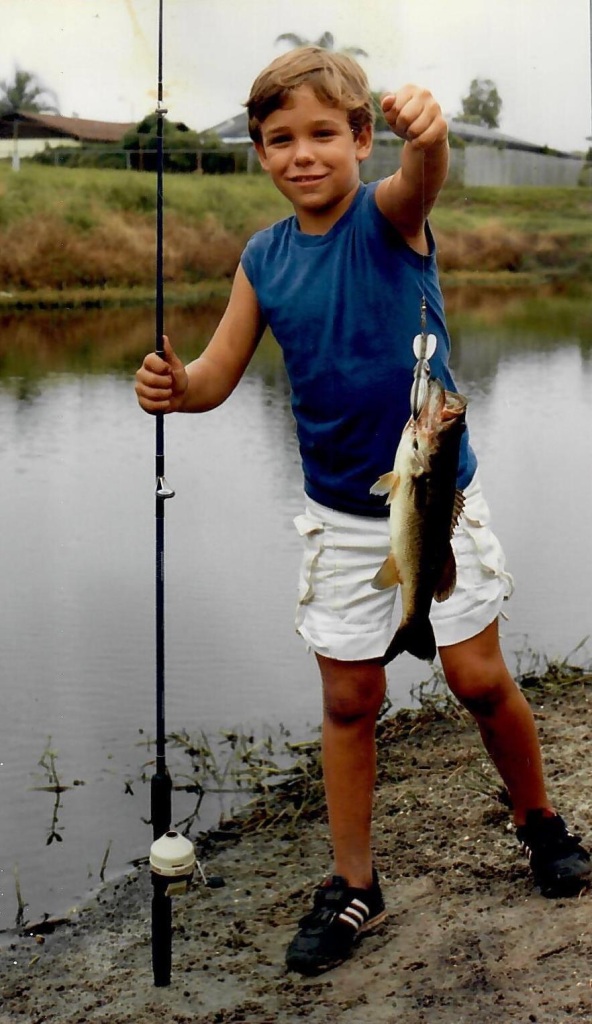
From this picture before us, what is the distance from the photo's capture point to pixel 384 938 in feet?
9.47

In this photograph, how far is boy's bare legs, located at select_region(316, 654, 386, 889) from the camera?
9.47ft

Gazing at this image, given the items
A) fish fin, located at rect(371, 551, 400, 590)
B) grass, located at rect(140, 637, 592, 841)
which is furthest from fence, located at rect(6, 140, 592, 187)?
fish fin, located at rect(371, 551, 400, 590)

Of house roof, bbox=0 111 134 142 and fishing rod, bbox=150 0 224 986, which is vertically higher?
house roof, bbox=0 111 134 142

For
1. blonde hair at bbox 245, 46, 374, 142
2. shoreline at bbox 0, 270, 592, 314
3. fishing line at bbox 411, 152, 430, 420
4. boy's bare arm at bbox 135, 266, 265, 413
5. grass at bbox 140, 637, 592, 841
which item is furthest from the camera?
shoreline at bbox 0, 270, 592, 314

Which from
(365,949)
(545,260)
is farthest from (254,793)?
(545,260)

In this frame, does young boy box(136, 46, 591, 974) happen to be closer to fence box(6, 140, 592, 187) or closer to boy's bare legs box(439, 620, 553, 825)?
boy's bare legs box(439, 620, 553, 825)

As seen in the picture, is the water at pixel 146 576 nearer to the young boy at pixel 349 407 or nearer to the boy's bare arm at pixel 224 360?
the young boy at pixel 349 407

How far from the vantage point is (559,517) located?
738cm

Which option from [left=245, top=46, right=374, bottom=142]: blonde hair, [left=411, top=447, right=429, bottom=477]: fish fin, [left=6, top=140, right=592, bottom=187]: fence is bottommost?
[left=411, top=447, right=429, bottom=477]: fish fin

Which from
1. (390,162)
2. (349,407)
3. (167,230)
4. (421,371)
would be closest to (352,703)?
(349,407)

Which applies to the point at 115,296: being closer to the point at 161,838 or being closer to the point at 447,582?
the point at 161,838

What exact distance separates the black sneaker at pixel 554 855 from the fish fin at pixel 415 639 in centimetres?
64

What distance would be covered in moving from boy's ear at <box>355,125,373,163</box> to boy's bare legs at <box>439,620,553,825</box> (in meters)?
1.02

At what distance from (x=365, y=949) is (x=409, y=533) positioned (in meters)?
0.97
